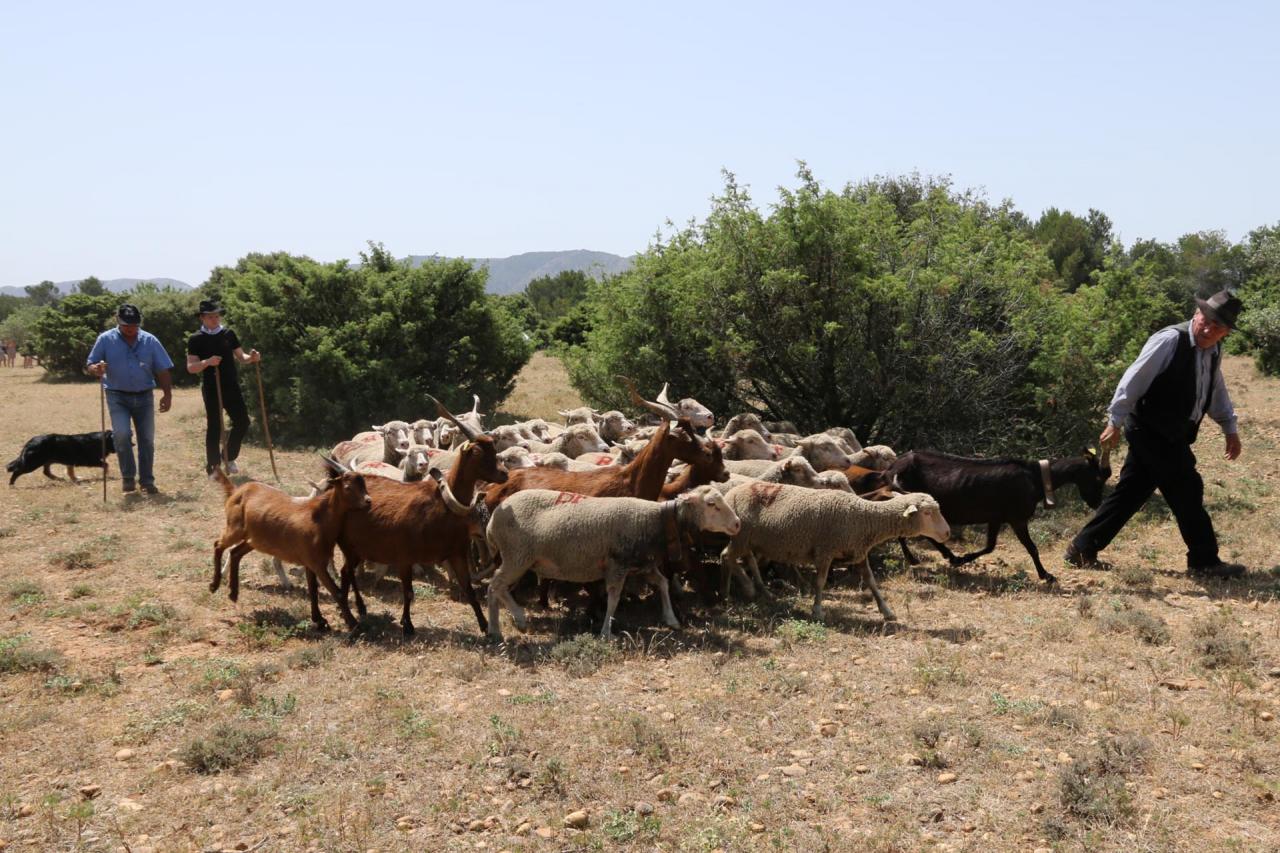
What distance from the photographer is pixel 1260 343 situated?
2798 centimetres

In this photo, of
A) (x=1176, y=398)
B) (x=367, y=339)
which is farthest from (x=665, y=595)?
(x=367, y=339)

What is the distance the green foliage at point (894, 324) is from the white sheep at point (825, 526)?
4945 mm

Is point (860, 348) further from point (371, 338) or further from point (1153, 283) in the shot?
point (371, 338)

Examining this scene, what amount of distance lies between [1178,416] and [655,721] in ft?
19.4

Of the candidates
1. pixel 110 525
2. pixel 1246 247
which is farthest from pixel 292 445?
pixel 1246 247

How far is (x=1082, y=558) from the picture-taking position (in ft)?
31.0

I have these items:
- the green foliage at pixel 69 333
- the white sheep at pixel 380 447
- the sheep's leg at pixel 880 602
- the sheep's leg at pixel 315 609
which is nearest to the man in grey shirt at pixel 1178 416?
the sheep's leg at pixel 880 602

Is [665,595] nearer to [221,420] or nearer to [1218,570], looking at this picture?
[1218,570]

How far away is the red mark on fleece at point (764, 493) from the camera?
8234 millimetres

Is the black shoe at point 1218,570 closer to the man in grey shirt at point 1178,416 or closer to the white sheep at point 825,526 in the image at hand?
the man in grey shirt at point 1178,416

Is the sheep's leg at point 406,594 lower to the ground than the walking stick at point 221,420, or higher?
lower

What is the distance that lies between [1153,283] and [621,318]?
894cm

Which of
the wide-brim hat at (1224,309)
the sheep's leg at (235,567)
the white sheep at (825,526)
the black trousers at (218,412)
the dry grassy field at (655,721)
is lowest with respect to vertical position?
the dry grassy field at (655,721)

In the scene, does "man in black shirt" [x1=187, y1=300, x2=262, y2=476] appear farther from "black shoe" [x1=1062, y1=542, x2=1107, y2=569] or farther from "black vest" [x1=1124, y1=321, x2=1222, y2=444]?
"black vest" [x1=1124, y1=321, x2=1222, y2=444]
